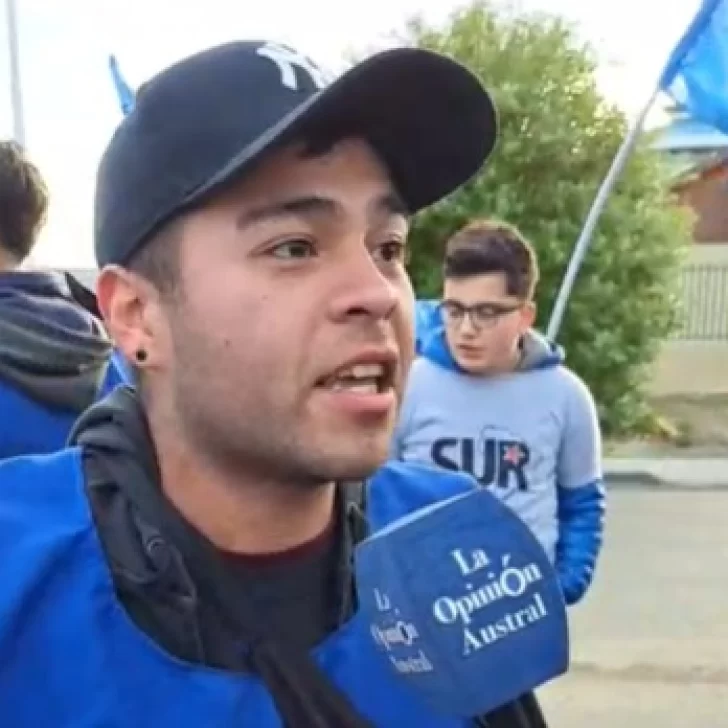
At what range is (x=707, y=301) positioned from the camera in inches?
866

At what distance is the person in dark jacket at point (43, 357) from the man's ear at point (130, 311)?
1.28 m

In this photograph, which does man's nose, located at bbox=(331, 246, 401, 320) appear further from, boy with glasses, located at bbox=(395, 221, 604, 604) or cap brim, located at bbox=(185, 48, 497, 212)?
boy with glasses, located at bbox=(395, 221, 604, 604)

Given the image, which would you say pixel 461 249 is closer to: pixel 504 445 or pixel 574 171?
pixel 504 445

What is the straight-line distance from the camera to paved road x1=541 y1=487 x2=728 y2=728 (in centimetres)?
587

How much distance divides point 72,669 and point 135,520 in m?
0.16

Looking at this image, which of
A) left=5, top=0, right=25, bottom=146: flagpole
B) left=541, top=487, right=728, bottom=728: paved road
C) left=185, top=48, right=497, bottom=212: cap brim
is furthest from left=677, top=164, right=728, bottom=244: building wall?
left=185, top=48, right=497, bottom=212: cap brim

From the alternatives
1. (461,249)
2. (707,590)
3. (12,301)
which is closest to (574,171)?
(707,590)

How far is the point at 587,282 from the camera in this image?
13.5 meters

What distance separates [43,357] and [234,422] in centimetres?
154

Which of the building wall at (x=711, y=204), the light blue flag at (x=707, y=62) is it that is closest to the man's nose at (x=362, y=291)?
the light blue flag at (x=707, y=62)

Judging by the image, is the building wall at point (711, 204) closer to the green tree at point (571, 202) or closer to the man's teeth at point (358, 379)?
the green tree at point (571, 202)

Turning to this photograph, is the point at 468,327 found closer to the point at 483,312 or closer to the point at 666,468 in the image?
the point at 483,312

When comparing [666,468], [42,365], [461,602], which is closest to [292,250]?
[461,602]

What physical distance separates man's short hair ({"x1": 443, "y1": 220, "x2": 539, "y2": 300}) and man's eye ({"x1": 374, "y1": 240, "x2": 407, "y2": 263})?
2367 mm
